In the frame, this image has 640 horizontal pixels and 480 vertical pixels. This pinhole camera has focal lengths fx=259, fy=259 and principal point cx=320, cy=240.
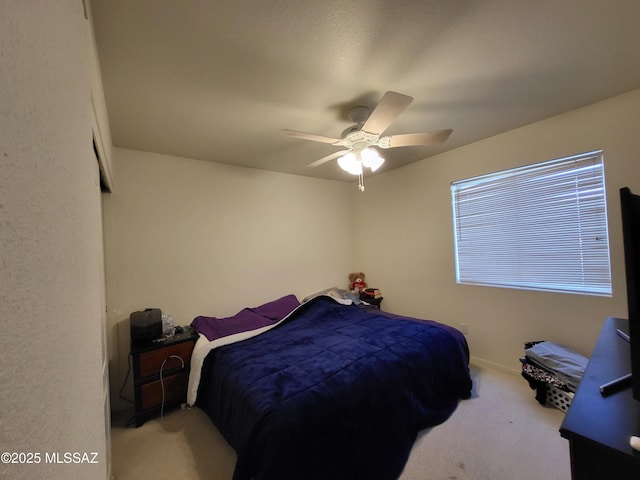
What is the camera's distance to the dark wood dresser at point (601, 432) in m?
0.69

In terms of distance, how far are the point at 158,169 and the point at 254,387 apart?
2.38 metres

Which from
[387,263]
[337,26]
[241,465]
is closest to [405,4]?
[337,26]

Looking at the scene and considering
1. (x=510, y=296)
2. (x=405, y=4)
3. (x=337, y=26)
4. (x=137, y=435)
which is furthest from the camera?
(x=510, y=296)

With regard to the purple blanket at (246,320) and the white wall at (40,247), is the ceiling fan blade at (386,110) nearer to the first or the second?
the white wall at (40,247)

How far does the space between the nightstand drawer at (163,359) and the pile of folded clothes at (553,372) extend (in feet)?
10.1

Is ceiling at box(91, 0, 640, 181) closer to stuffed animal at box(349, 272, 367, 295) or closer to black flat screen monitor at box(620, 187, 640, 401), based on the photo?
black flat screen monitor at box(620, 187, 640, 401)

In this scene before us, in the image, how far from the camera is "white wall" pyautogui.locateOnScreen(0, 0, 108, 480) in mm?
312

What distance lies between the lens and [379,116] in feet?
5.35

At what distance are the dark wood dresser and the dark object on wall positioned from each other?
8.91 feet

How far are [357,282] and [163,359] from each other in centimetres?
275

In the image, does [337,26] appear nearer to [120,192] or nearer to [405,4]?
[405,4]

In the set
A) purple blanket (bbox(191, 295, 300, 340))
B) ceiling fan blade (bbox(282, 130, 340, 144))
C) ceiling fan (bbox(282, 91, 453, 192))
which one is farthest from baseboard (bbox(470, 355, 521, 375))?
ceiling fan blade (bbox(282, 130, 340, 144))

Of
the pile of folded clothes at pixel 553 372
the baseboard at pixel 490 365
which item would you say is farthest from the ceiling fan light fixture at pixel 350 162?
the baseboard at pixel 490 365

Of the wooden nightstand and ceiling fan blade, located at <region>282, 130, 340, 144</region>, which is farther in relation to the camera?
the wooden nightstand
